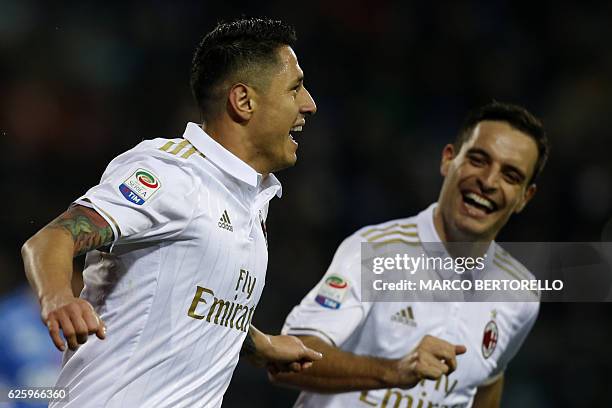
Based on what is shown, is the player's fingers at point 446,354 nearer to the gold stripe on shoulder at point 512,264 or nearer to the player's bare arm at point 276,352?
the player's bare arm at point 276,352

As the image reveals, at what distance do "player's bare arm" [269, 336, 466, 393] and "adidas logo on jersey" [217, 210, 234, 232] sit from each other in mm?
956

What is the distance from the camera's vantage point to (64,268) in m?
2.31

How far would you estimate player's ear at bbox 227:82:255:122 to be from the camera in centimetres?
317

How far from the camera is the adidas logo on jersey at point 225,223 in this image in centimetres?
291

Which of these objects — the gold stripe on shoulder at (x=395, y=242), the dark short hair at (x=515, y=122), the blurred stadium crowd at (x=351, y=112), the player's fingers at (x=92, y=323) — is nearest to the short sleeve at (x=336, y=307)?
the gold stripe on shoulder at (x=395, y=242)

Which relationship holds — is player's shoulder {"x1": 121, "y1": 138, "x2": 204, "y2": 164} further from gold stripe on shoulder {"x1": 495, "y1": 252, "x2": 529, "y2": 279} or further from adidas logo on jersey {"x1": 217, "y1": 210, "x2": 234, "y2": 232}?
gold stripe on shoulder {"x1": 495, "y1": 252, "x2": 529, "y2": 279}

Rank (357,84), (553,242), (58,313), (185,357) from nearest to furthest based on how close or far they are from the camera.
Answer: (58,313)
(185,357)
(553,242)
(357,84)

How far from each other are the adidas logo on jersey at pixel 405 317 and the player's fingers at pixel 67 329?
2197 mm

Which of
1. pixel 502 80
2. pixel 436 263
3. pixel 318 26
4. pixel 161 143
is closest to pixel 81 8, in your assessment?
pixel 318 26

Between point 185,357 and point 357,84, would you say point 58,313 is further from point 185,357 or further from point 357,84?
point 357,84

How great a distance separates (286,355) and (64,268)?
1.29 meters

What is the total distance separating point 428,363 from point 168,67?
5.30 m

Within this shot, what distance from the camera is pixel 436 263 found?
4402mm

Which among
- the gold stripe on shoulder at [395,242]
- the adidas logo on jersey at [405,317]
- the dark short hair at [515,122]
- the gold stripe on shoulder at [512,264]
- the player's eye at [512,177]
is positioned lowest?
the adidas logo on jersey at [405,317]
